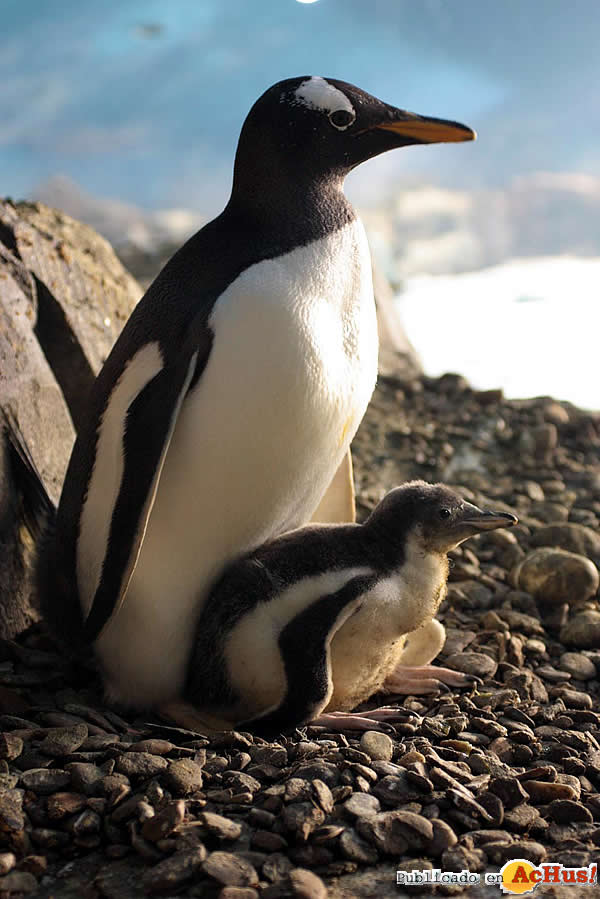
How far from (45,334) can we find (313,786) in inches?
71.7

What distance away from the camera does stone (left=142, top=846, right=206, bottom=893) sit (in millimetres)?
1314

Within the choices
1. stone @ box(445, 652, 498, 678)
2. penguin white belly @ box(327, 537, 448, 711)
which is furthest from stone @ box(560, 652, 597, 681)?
penguin white belly @ box(327, 537, 448, 711)

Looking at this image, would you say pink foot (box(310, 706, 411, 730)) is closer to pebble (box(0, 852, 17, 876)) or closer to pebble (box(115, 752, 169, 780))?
pebble (box(115, 752, 169, 780))

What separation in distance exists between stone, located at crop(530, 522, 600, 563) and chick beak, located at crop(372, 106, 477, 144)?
136 cm

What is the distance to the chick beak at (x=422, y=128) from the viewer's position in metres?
1.97

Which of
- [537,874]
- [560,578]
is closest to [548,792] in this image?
[537,874]

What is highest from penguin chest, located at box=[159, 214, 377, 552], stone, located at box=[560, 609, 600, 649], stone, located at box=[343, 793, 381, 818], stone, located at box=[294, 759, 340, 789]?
penguin chest, located at box=[159, 214, 377, 552]

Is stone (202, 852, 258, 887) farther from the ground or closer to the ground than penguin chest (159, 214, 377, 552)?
closer to the ground

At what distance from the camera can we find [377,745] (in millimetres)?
1703

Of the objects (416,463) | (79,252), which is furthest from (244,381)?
(416,463)

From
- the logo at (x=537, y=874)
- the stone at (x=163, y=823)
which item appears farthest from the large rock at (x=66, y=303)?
the logo at (x=537, y=874)

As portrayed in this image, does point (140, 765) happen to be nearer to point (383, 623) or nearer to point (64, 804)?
point (64, 804)

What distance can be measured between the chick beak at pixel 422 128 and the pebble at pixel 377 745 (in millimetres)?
1191

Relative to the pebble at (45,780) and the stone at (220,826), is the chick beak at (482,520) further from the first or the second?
the pebble at (45,780)
